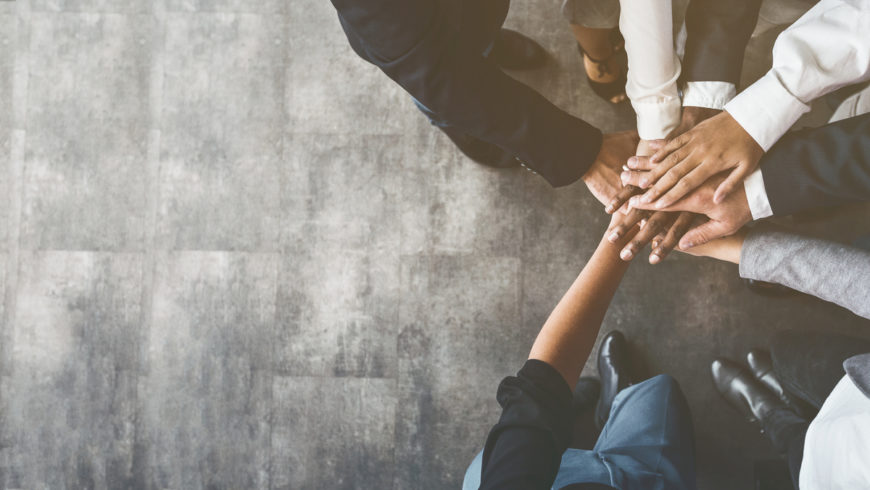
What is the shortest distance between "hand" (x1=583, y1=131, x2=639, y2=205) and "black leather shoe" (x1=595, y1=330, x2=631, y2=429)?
2.63 feet

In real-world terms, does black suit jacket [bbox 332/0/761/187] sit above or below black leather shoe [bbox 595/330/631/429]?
above

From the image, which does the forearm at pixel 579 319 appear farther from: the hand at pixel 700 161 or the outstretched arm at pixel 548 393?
the hand at pixel 700 161

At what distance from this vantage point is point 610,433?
181 cm

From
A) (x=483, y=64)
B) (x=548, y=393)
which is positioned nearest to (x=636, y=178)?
(x=483, y=64)

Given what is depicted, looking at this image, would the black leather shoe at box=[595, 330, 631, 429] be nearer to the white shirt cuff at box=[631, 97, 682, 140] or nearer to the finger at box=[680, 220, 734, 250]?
the finger at box=[680, 220, 734, 250]

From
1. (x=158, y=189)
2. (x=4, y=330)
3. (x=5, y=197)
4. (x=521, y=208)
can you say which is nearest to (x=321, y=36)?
(x=158, y=189)

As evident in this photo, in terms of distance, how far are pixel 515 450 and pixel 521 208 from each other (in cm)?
122

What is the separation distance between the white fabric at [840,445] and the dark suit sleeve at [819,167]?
0.52 m

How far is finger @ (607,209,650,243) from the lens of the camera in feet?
5.06

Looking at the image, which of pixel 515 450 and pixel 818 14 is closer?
pixel 515 450

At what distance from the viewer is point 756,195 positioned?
1.39 metres

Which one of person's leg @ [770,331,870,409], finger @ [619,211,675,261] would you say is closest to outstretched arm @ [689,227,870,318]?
finger @ [619,211,675,261]

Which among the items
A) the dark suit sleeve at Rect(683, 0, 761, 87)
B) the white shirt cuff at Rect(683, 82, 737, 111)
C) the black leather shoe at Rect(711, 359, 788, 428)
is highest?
the dark suit sleeve at Rect(683, 0, 761, 87)

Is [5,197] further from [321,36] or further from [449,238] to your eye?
[449,238]
